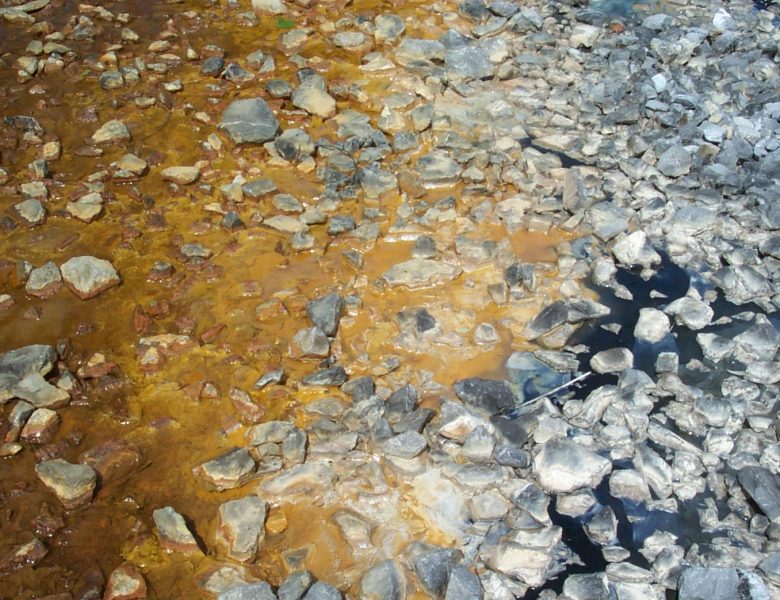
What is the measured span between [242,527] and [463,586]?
0.90 meters

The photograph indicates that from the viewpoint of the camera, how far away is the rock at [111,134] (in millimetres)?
5164

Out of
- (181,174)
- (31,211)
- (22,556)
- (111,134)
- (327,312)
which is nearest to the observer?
(22,556)

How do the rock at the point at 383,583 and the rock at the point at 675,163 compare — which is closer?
the rock at the point at 383,583

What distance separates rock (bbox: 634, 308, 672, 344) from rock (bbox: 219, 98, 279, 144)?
263cm

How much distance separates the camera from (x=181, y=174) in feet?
16.1

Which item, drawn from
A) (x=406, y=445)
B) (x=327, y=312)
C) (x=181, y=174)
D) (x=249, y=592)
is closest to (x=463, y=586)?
(x=406, y=445)

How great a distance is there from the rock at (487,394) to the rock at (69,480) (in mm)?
1641

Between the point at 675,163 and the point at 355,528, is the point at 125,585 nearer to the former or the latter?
the point at 355,528

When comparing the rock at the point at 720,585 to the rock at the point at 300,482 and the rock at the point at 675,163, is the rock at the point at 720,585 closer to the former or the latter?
the rock at the point at 300,482

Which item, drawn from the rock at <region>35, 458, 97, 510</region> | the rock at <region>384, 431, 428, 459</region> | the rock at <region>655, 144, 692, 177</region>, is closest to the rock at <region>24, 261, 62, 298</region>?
the rock at <region>35, 458, 97, 510</region>

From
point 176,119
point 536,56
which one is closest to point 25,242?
point 176,119

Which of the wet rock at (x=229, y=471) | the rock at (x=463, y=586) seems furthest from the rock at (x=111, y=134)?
the rock at (x=463, y=586)

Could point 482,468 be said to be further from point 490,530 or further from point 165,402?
point 165,402

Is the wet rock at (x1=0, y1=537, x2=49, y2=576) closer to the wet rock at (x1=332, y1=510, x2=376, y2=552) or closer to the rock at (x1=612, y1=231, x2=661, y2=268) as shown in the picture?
the wet rock at (x1=332, y1=510, x2=376, y2=552)
